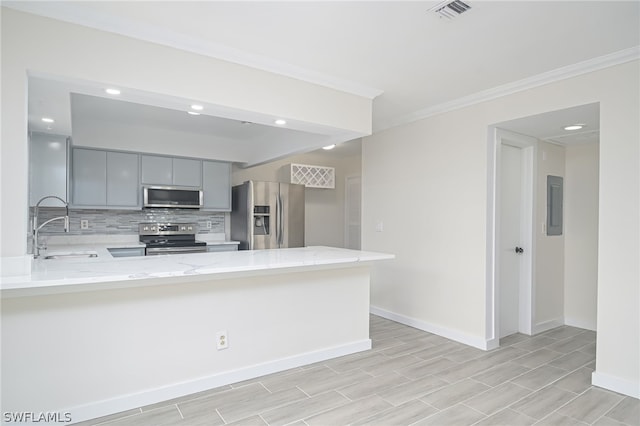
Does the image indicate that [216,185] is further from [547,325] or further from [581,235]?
[581,235]

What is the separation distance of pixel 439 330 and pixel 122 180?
424 centimetres

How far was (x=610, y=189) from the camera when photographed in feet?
8.59

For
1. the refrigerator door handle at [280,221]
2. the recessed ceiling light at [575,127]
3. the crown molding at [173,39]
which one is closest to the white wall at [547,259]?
the recessed ceiling light at [575,127]

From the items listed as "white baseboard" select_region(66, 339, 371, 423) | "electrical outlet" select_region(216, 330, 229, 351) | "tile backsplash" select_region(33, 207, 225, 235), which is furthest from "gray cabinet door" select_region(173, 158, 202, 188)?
"white baseboard" select_region(66, 339, 371, 423)

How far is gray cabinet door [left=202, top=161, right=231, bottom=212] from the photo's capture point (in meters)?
5.25

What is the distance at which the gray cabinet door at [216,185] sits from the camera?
5.25 m

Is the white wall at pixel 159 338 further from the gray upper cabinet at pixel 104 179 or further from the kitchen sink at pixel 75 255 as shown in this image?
the gray upper cabinet at pixel 104 179

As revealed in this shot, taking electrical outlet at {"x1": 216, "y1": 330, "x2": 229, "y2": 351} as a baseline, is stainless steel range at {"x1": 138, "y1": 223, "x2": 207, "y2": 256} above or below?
above

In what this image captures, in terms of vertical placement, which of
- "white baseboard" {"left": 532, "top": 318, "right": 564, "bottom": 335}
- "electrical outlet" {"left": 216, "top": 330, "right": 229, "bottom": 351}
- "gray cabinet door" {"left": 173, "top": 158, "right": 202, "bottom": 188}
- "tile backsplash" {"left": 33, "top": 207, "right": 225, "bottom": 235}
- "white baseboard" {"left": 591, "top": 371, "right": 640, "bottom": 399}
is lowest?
"white baseboard" {"left": 532, "top": 318, "right": 564, "bottom": 335}

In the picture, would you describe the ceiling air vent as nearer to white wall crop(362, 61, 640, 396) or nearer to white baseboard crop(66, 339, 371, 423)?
white wall crop(362, 61, 640, 396)

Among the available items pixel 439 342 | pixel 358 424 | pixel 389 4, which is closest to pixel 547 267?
pixel 439 342

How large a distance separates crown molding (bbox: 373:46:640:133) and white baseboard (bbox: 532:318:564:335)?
254cm

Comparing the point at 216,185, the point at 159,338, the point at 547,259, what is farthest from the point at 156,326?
the point at 547,259

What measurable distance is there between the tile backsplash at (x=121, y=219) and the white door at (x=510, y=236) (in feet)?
13.0
